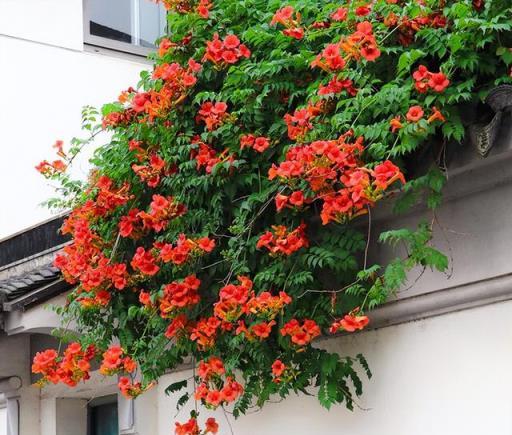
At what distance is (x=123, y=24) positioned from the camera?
1285cm

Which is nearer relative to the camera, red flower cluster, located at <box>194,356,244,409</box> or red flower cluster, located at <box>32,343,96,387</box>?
red flower cluster, located at <box>194,356,244,409</box>

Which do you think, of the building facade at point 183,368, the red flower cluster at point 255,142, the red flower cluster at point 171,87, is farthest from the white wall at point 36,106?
the red flower cluster at point 255,142

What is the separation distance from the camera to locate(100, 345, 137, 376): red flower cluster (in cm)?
687

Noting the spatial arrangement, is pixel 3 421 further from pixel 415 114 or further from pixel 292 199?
pixel 415 114

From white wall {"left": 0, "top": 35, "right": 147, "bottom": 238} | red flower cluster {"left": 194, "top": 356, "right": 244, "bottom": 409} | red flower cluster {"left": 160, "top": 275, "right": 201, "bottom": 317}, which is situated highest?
white wall {"left": 0, "top": 35, "right": 147, "bottom": 238}

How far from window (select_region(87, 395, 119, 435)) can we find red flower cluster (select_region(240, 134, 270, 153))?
393 centimetres

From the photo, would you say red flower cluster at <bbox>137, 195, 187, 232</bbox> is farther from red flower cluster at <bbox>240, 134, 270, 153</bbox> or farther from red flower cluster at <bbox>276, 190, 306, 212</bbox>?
red flower cluster at <bbox>276, 190, 306, 212</bbox>

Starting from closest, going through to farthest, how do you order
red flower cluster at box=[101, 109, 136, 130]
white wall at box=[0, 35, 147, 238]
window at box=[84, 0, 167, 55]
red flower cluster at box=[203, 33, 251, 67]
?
red flower cluster at box=[203, 33, 251, 67] → red flower cluster at box=[101, 109, 136, 130] → white wall at box=[0, 35, 147, 238] → window at box=[84, 0, 167, 55]

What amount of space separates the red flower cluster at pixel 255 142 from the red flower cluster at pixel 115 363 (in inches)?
59.0

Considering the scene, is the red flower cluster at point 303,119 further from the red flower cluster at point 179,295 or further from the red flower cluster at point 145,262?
the red flower cluster at point 145,262

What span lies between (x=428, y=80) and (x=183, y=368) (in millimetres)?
3099

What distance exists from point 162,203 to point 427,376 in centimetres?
177

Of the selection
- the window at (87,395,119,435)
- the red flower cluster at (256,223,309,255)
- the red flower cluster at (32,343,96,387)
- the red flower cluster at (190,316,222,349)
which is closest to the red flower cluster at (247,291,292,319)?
the red flower cluster at (256,223,309,255)

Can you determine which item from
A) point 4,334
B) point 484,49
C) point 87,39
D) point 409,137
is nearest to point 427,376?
point 409,137
